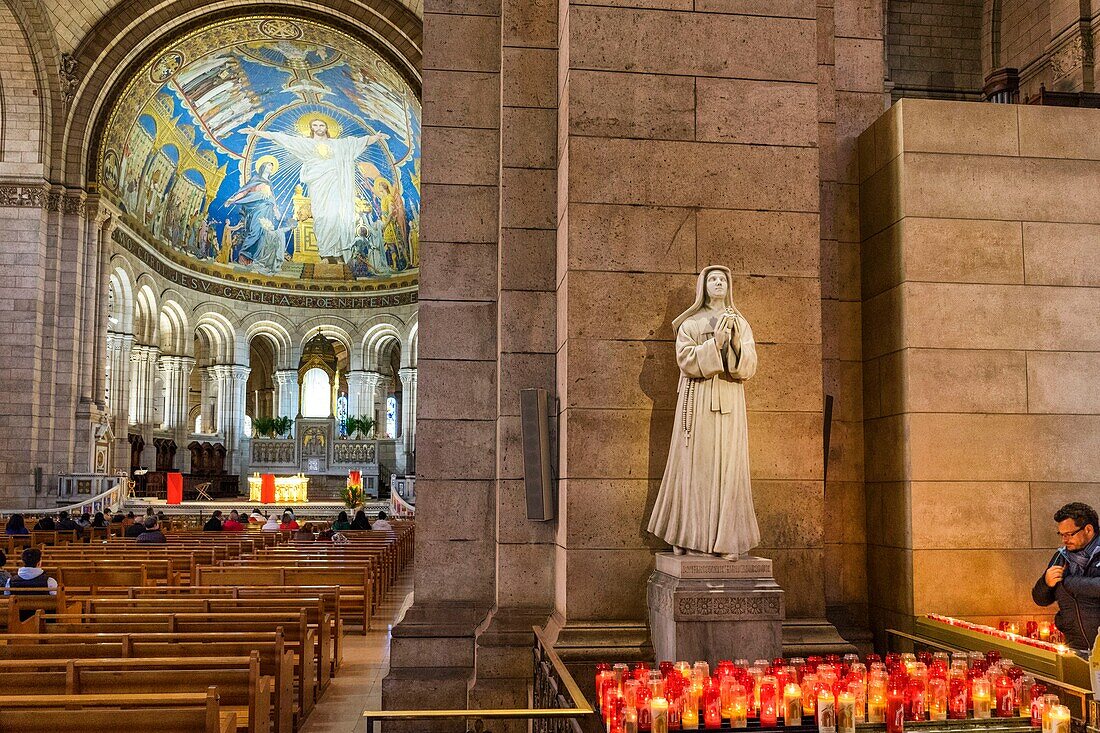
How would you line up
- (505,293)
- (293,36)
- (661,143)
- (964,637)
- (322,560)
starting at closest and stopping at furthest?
(964,637) < (661,143) < (505,293) < (322,560) < (293,36)

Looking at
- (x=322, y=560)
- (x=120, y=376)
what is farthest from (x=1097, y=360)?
(x=120, y=376)

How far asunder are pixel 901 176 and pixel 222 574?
7.90 m

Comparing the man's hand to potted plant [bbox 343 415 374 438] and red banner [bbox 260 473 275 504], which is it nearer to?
red banner [bbox 260 473 275 504]

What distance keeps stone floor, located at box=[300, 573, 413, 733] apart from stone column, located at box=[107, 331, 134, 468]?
22.4 m

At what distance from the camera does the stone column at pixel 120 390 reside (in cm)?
3136

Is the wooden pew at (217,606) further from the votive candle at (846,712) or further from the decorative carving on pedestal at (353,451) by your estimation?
the decorative carving on pedestal at (353,451)

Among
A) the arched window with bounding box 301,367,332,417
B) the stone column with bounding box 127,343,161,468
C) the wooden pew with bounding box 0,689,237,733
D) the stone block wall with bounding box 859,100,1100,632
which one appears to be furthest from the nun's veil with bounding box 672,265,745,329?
the arched window with bounding box 301,367,332,417

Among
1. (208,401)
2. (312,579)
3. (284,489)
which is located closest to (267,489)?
(284,489)

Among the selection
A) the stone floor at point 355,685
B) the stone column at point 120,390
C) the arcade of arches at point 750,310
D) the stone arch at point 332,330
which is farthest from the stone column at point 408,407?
the arcade of arches at point 750,310

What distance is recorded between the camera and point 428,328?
322 inches

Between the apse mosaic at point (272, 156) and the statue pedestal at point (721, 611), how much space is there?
22904mm

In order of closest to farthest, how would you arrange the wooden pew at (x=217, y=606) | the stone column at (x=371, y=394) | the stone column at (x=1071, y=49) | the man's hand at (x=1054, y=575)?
the man's hand at (x=1054, y=575), the wooden pew at (x=217, y=606), the stone column at (x=1071, y=49), the stone column at (x=371, y=394)

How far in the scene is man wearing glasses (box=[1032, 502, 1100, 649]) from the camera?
5949 millimetres

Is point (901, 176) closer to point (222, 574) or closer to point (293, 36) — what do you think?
point (222, 574)
